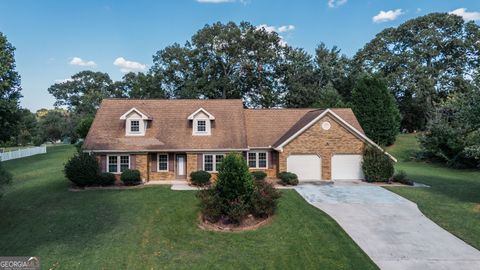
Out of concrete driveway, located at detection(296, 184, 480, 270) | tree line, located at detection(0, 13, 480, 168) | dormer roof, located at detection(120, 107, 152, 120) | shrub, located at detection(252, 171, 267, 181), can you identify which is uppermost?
tree line, located at detection(0, 13, 480, 168)


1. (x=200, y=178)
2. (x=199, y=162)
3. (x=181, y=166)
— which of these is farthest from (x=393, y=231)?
(x=181, y=166)

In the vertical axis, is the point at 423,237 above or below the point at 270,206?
below

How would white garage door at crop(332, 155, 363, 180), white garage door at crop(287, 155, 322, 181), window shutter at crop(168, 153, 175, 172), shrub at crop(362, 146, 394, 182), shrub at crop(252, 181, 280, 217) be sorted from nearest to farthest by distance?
shrub at crop(252, 181, 280, 217)
shrub at crop(362, 146, 394, 182)
window shutter at crop(168, 153, 175, 172)
white garage door at crop(287, 155, 322, 181)
white garage door at crop(332, 155, 363, 180)

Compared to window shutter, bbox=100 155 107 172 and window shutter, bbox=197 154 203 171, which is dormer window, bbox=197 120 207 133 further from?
window shutter, bbox=100 155 107 172

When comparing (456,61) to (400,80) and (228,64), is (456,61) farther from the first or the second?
(228,64)

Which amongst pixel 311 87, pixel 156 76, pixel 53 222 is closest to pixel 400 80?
pixel 311 87

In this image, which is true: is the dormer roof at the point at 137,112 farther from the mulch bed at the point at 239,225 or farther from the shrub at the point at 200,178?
the mulch bed at the point at 239,225

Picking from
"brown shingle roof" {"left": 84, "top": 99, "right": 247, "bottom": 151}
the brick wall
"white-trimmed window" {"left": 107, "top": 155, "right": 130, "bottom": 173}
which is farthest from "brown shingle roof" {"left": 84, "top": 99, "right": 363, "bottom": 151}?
the brick wall

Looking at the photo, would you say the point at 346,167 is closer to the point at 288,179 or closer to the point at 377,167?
the point at 377,167
